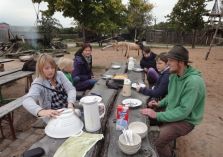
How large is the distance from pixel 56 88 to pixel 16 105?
1.37m

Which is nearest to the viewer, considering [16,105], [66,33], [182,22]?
[16,105]

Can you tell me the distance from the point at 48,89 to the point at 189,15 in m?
20.3

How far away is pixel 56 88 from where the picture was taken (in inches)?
104

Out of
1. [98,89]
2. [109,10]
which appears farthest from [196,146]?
[109,10]

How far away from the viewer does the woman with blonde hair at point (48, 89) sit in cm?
235

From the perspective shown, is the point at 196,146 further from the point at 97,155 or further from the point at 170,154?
the point at 97,155

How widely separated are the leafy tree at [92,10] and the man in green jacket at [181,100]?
6.44m

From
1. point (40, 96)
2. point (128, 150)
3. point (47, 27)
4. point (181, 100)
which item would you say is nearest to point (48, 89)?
point (40, 96)

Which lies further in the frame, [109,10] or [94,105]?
[109,10]

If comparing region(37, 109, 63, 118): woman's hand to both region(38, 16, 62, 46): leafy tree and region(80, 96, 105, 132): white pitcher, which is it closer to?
region(80, 96, 105, 132): white pitcher

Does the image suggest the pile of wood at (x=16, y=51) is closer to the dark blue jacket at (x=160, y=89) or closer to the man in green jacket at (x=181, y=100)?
the dark blue jacket at (x=160, y=89)

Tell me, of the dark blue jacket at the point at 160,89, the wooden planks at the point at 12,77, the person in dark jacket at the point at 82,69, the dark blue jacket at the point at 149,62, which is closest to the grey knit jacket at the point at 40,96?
the dark blue jacket at the point at 160,89

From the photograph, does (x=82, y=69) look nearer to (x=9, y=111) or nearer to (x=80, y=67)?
(x=80, y=67)

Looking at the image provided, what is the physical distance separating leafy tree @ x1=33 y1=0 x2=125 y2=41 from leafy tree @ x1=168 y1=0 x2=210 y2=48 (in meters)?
12.8
